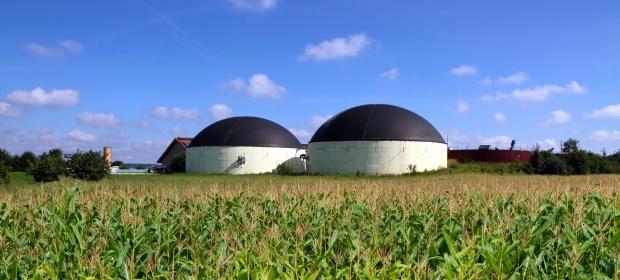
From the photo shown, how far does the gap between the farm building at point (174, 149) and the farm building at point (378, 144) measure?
107ft

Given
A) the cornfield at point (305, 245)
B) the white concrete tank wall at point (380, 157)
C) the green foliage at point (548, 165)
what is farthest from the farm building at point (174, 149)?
the cornfield at point (305, 245)

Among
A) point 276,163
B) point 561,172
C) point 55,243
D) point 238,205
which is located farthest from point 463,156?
point 55,243

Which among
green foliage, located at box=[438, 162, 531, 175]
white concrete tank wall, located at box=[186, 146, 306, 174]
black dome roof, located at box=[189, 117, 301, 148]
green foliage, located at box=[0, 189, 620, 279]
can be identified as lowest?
green foliage, located at box=[0, 189, 620, 279]

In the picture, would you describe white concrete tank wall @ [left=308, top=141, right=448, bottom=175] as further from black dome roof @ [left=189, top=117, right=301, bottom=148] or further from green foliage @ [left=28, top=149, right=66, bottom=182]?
green foliage @ [left=28, top=149, right=66, bottom=182]

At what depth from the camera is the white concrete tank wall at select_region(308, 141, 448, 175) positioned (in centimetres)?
5778

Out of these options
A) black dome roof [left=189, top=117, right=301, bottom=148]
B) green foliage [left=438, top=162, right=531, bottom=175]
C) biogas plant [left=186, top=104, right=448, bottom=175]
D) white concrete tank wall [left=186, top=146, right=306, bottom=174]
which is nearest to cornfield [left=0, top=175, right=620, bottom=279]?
biogas plant [left=186, top=104, right=448, bottom=175]

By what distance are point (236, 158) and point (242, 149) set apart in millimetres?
1434

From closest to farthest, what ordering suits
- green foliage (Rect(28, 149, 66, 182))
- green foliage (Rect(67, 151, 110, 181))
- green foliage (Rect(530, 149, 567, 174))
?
green foliage (Rect(28, 149, 66, 182)), green foliage (Rect(67, 151, 110, 181)), green foliage (Rect(530, 149, 567, 174))

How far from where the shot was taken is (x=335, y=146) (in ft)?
197

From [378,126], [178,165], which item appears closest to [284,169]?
[378,126]

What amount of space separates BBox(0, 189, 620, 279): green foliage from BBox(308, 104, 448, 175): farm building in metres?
45.7

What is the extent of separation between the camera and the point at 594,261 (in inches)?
310

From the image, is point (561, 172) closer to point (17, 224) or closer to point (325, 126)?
point (325, 126)

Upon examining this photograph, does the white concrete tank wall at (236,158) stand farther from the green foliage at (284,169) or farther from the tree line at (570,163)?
the tree line at (570,163)
